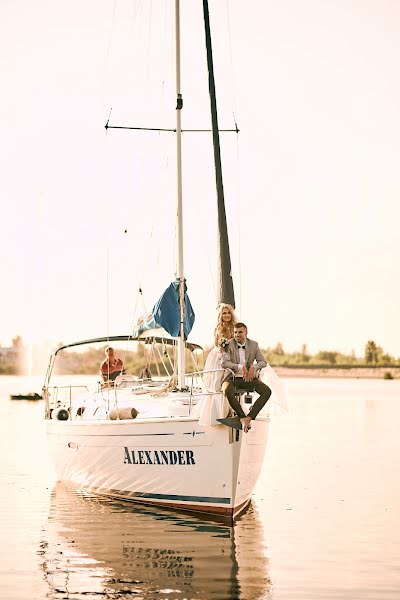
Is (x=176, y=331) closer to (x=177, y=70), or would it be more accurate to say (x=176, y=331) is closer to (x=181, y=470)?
(x=181, y=470)

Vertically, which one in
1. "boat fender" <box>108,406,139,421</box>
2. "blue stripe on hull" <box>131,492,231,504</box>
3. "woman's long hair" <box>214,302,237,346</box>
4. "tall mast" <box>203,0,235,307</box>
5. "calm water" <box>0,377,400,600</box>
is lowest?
"calm water" <box>0,377,400,600</box>

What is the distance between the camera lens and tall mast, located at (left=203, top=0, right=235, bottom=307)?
2161 cm

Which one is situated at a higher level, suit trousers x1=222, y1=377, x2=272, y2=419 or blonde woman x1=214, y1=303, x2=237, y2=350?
blonde woman x1=214, y1=303, x2=237, y2=350

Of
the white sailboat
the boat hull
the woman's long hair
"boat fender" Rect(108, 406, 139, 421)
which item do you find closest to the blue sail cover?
the white sailboat

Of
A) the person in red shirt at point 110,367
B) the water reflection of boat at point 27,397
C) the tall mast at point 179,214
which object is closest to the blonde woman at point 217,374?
the tall mast at point 179,214

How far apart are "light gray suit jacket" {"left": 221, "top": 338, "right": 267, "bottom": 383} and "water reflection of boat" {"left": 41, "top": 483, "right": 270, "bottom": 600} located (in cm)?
265

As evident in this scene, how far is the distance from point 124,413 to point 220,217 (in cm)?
443

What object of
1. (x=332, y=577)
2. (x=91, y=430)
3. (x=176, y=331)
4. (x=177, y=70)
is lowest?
(x=332, y=577)

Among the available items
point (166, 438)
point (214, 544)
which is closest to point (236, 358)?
point (166, 438)

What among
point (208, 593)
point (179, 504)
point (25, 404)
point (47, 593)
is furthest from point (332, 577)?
point (25, 404)

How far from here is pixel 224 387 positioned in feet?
60.7

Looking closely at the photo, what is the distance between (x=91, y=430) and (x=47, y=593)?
8.08 meters

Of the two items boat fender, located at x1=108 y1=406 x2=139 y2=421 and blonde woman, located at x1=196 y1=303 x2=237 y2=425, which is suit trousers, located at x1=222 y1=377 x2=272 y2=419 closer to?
blonde woman, located at x1=196 y1=303 x2=237 y2=425

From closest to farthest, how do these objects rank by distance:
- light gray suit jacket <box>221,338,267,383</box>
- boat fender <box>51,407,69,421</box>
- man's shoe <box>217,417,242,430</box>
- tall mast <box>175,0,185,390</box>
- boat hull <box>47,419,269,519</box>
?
1. man's shoe <box>217,417,242,430</box>
2. light gray suit jacket <box>221,338,267,383</box>
3. boat hull <box>47,419,269,519</box>
4. tall mast <box>175,0,185,390</box>
5. boat fender <box>51,407,69,421</box>
